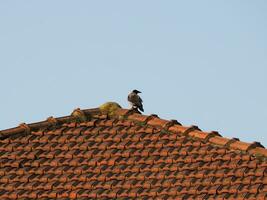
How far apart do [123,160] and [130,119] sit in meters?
1.43

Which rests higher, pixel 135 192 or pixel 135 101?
pixel 135 101

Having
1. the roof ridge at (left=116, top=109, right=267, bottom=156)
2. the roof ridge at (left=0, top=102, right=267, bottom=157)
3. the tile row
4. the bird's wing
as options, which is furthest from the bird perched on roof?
the tile row

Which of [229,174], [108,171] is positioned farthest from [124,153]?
[229,174]

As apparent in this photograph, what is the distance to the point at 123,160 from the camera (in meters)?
21.7

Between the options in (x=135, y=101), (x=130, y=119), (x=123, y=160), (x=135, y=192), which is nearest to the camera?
(x=135, y=192)

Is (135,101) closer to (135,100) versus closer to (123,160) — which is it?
(135,100)

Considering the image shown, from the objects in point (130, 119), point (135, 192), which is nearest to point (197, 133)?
point (130, 119)

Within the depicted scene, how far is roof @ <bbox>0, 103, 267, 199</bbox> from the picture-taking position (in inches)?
813

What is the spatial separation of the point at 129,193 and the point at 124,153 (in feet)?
4.64

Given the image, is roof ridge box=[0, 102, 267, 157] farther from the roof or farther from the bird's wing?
the bird's wing

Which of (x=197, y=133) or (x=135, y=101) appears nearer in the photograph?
(x=197, y=133)

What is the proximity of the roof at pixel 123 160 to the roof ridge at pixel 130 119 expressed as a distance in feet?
0.06

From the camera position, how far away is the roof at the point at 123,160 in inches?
813

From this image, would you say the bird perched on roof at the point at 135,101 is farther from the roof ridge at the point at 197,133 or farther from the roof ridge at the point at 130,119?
the roof ridge at the point at 197,133
